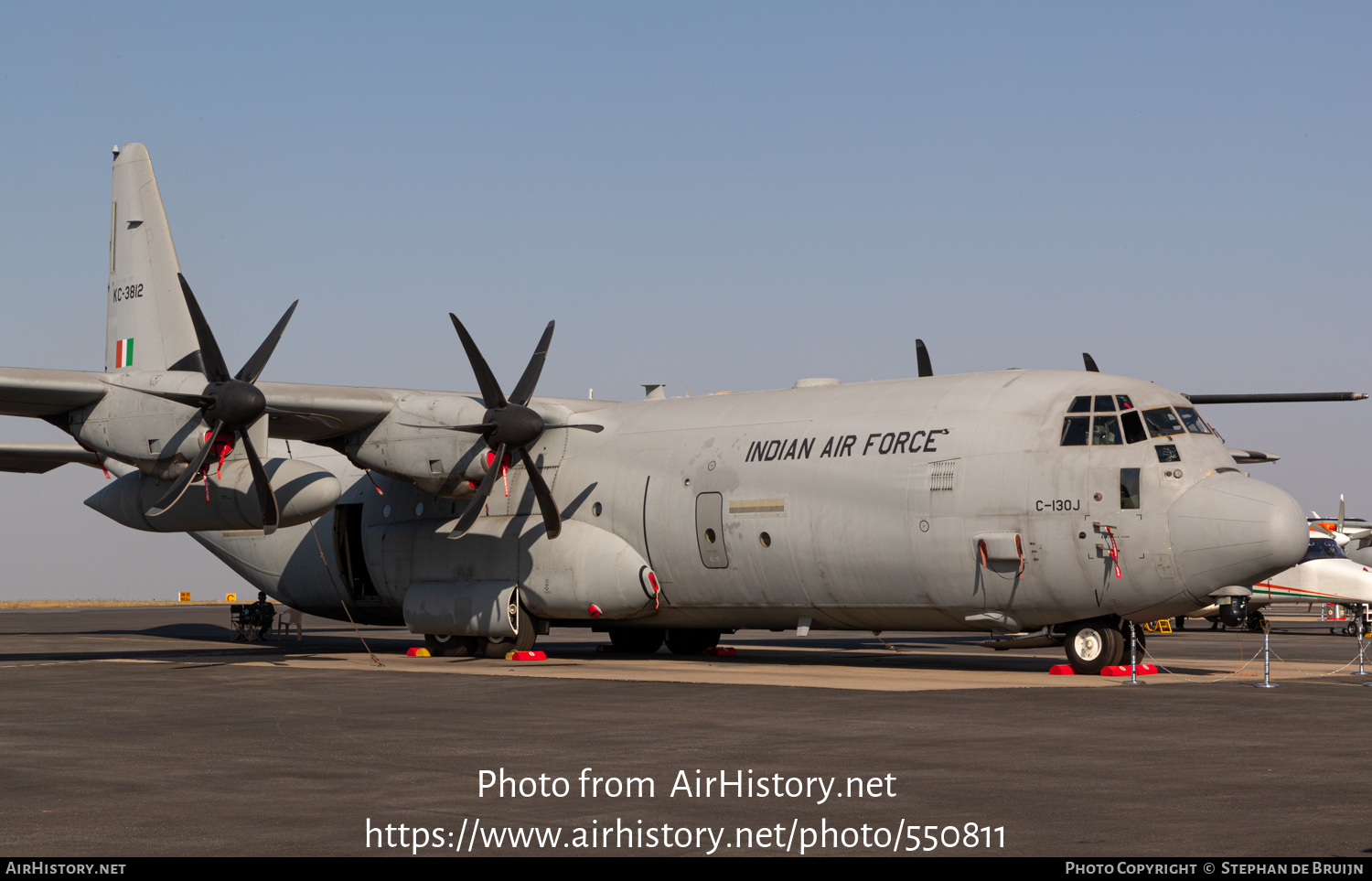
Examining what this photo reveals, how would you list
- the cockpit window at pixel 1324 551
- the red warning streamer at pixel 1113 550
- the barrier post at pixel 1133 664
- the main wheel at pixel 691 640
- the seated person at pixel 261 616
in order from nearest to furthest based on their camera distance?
the barrier post at pixel 1133 664
the red warning streamer at pixel 1113 550
the main wheel at pixel 691 640
the seated person at pixel 261 616
the cockpit window at pixel 1324 551

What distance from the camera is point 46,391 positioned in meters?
23.5

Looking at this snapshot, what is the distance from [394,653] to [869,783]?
21180 millimetres

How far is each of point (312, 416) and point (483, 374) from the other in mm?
3191

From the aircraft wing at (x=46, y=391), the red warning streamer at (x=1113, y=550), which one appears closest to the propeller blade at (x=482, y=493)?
the aircraft wing at (x=46, y=391)

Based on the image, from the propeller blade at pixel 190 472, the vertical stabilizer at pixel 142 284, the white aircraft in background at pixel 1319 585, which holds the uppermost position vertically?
the vertical stabilizer at pixel 142 284

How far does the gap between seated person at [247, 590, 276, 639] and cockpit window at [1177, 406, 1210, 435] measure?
23179 millimetres

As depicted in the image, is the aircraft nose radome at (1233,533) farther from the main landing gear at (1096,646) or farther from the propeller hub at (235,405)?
the propeller hub at (235,405)

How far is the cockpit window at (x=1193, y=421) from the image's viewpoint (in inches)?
790

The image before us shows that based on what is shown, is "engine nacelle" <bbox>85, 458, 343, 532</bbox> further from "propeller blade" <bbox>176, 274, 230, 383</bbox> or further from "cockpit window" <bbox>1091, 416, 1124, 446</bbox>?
"cockpit window" <bbox>1091, 416, 1124, 446</bbox>

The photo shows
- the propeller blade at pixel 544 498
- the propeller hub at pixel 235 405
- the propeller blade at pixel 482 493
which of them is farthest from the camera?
the propeller blade at pixel 482 493

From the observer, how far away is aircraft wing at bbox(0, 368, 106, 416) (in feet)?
76.0

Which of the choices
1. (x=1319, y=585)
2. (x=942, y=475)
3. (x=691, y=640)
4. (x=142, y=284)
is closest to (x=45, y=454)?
(x=142, y=284)

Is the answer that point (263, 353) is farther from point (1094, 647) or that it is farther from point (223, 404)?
A: point (1094, 647)

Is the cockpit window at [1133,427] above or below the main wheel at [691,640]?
above
